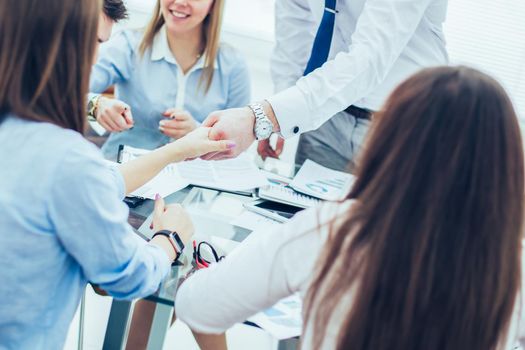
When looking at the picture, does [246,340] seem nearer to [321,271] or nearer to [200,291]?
[200,291]

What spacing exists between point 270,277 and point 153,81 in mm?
1498

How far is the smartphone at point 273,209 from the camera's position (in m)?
1.58

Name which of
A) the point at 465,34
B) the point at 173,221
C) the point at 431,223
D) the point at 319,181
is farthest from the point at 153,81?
the point at 465,34

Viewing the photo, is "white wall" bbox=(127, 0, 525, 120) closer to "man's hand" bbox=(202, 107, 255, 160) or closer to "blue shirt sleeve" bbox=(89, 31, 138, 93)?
"blue shirt sleeve" bbox=(89, 31, 138, 93)

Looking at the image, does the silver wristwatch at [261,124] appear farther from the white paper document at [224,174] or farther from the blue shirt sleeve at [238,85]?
the blue shirt sleeve at [238,85]

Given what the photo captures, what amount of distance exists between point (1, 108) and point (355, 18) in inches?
48.3

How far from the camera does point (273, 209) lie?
1.63 m

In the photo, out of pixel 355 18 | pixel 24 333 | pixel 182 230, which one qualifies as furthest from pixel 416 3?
pixel 24 333

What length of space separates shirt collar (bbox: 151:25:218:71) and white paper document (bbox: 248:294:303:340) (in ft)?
4.23

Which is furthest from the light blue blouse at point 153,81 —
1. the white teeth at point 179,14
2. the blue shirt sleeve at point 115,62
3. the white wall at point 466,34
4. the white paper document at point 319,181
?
the white wall at point 466,34

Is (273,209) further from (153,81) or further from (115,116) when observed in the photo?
(153,81)

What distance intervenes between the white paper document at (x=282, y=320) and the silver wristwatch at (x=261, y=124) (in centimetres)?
59

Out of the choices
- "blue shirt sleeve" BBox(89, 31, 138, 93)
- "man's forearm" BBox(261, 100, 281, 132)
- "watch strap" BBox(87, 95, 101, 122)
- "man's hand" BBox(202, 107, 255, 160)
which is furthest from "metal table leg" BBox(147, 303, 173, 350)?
"blue shirt sleeve" BBox(89, 31, 138, 93)

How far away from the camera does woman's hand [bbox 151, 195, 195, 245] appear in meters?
1.35
